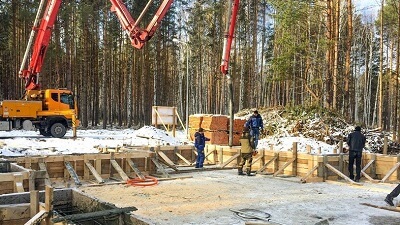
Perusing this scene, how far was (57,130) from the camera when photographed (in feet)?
80.2

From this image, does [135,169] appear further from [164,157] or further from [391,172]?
[391,172]

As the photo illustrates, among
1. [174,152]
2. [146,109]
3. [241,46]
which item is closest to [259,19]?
[241,46]

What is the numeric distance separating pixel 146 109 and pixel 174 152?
24514 millimetres

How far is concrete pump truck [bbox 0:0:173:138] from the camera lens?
2192cm

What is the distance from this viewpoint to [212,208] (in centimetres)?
913

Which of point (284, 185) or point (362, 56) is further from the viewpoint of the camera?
point (362, 56)

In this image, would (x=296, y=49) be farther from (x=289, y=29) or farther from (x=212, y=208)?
(x=212, y=208)

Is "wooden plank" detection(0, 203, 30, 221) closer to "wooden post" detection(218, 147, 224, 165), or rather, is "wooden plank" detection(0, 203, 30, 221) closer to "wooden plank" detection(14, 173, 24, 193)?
"wooden plank" detection(14, 173, 24, 193)

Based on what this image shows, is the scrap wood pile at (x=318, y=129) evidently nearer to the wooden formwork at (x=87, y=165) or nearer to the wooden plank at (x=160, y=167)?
the wooden plank at (x=160, y=167)

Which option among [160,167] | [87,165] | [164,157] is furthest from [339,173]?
[87,165]

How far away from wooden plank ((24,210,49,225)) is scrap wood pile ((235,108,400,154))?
15.8 meters

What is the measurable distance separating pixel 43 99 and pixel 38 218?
19950 millimetres

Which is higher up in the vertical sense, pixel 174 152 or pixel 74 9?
pixel 74 9

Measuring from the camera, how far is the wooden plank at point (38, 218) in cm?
617
